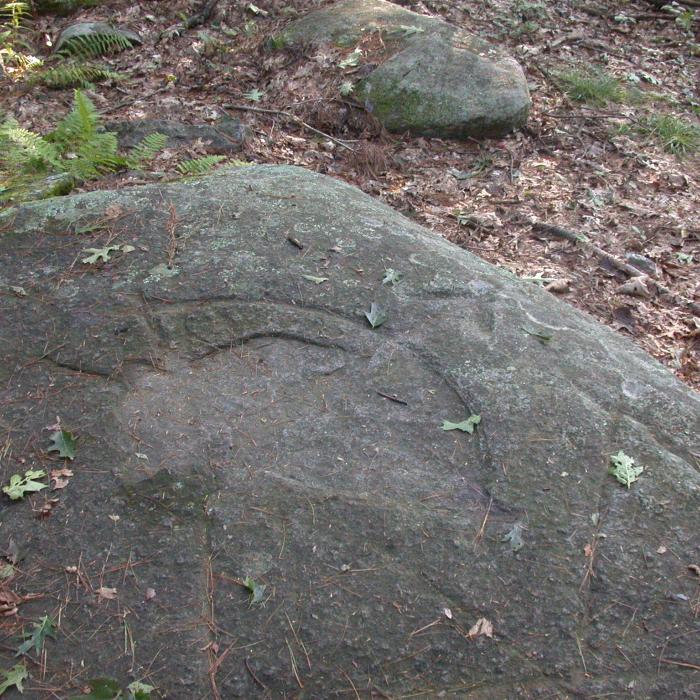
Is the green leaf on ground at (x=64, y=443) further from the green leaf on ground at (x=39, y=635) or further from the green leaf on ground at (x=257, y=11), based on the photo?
the green leaf on ground at (x=257, y=11)

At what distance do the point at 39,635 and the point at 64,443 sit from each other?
717 mm

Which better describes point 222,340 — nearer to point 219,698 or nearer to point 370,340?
point 370,340

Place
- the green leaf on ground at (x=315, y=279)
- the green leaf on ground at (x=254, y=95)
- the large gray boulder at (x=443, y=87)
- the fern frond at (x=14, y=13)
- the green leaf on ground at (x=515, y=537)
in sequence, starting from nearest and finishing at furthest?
1. the green leaf on ground at (x=515, y=537)
2. the green leaf on ground at (x=315, y=279)
3. the large gray boulder at (x=443, y=87)
4. the green leaf on ground at (x=254, y=95)
5. the fern frond at (x=14, y=13)

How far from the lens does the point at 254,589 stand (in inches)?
89.2

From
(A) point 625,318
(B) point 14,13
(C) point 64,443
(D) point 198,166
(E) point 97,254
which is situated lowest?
(A) point 625,318

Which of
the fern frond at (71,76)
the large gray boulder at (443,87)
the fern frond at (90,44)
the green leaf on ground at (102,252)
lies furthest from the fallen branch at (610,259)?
the fern frond at (90,44)

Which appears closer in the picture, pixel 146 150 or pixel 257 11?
pixel 146 150

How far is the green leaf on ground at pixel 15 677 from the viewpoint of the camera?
6.69 feet

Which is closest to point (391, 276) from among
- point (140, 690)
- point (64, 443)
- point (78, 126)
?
point (64, 443)

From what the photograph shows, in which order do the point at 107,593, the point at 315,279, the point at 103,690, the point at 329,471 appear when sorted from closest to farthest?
the point at 103,690, the point at 107,593, the point at 329,471, the point at 315,279

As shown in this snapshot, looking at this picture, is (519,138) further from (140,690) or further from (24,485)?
(140,690)

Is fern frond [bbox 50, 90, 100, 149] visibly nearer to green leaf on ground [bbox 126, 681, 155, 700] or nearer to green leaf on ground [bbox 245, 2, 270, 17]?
green leaf on ground [bbox 245, 2, 270, 17]

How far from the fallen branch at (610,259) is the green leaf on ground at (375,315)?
2.71m

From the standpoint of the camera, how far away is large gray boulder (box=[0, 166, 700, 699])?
85.7 inches
